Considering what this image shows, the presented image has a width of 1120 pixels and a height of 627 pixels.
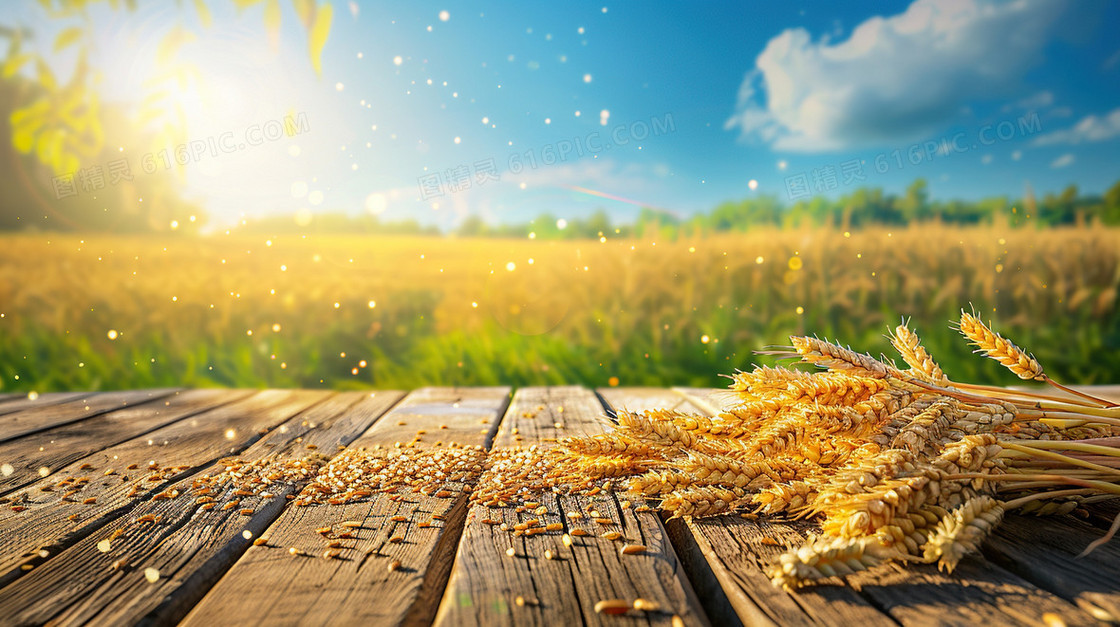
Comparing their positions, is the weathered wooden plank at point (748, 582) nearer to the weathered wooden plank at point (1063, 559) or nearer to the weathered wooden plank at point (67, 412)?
the weathered wooden plank at point (1063, 559)

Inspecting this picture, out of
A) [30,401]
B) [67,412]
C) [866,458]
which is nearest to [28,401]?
[30,401]

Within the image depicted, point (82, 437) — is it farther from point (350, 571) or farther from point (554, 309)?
point (554, 309)

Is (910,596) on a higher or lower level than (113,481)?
lower

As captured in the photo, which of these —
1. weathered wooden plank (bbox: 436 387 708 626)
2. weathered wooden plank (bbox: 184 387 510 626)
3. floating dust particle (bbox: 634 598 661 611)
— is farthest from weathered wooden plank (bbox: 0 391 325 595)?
floating dust particle (bbox: 634 598 661 611)

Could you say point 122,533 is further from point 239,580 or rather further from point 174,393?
point 174,393

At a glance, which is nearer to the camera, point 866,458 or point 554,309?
point 866,458

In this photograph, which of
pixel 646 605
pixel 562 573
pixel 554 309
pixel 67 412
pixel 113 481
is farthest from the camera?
pixel 554 309
